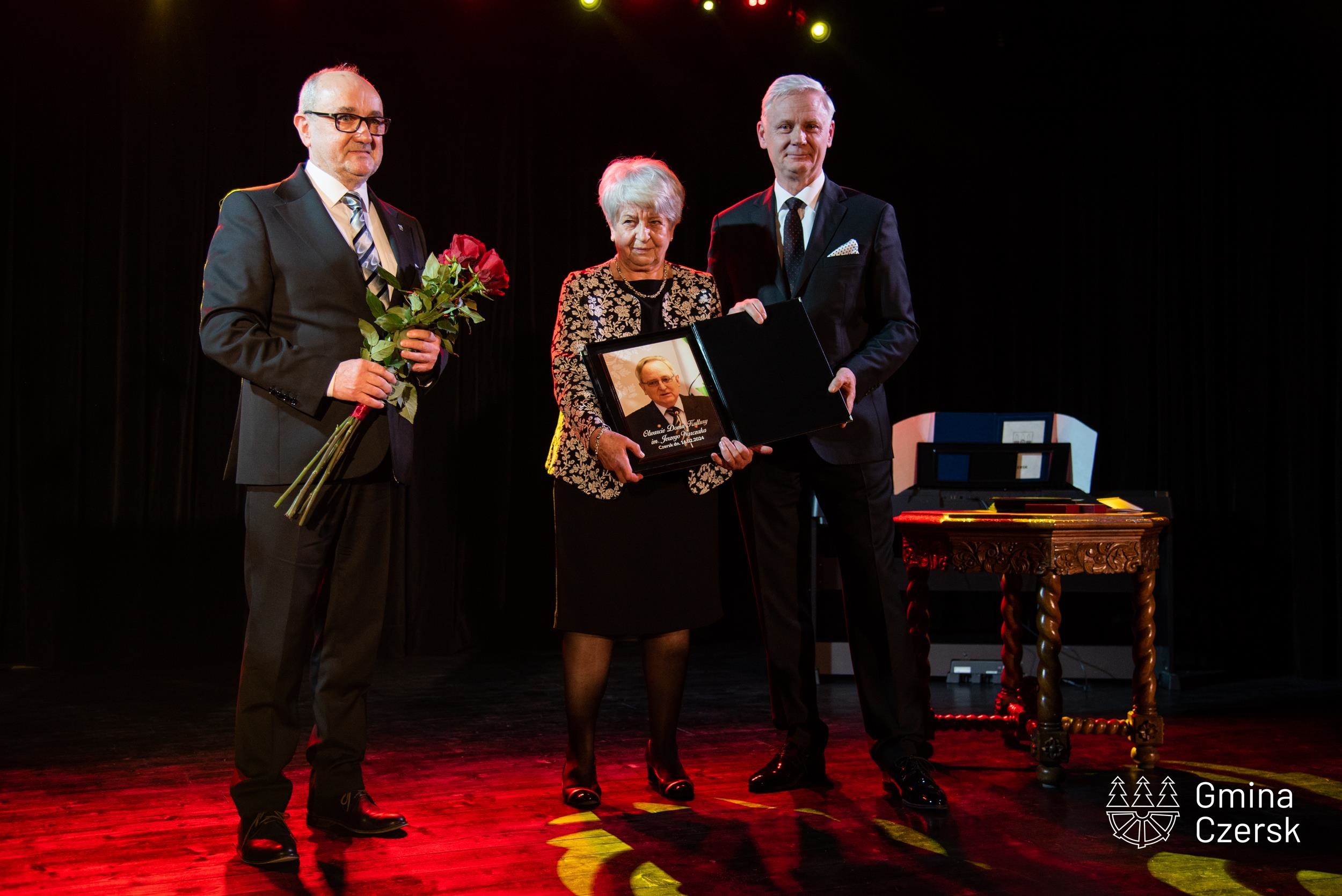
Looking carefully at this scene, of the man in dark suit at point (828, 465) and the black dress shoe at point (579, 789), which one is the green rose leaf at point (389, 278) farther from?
the black dress shoe at point (579, 789)

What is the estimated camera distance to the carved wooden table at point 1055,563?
288cm

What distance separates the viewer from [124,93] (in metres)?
4.86

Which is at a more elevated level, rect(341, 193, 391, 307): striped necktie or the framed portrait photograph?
rect(341, 193, 391, 307): striped necktie

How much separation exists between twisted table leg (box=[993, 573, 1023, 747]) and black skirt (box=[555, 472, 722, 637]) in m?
1.17

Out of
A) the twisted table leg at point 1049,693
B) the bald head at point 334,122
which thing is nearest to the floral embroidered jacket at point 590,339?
the bald head at point 334,122

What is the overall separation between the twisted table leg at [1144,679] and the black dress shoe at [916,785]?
70cm

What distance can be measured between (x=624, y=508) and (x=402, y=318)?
0.74 metres

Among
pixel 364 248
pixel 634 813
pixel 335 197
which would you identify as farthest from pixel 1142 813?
pixel 335 197

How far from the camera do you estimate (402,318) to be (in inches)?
89.6

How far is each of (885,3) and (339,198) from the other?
4.19 meters

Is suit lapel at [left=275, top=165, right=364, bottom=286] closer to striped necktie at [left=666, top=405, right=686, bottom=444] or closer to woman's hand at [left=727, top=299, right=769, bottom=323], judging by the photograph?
striped necktie at [left=666, top=405, right=686, bottom=444]

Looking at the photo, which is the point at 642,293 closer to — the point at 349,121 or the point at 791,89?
the point at 791,89

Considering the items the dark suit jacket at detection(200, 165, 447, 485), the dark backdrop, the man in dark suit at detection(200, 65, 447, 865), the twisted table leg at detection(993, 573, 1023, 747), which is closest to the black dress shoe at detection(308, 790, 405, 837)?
the man in dark suit at detection(200, 65, 447, 865)

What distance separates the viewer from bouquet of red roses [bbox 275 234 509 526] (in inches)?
89.4
